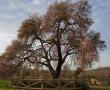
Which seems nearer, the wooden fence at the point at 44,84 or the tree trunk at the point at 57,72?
the wooden fence at the point at 44,84

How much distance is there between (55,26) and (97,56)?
6.10 metres

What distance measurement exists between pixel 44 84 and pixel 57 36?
6512 millimetres

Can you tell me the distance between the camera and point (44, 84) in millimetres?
29969

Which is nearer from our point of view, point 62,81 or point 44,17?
point 62,81

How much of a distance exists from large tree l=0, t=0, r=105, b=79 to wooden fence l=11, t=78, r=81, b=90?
296 cm

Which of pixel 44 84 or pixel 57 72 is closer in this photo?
pixel 44 84

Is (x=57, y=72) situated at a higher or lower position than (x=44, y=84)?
higher

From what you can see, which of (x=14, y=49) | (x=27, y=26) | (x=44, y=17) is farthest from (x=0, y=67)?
(x=44, y=17)

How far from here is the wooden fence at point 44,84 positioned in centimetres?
2903

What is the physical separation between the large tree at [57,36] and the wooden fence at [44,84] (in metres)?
2.96

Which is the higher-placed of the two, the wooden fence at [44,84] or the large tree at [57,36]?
the large tree at [57,36]

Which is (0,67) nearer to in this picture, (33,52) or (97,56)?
(33,52)

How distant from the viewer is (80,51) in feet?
103

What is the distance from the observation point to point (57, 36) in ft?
110
